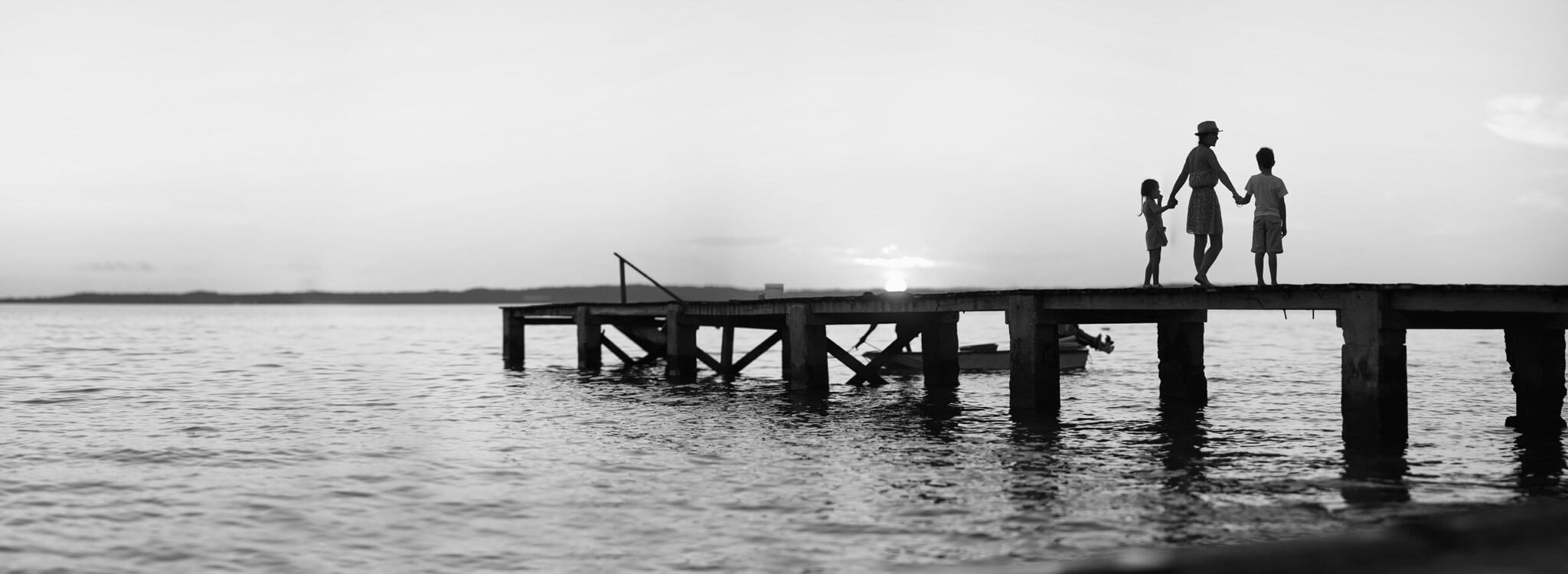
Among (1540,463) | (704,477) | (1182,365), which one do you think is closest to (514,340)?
(1182,365)

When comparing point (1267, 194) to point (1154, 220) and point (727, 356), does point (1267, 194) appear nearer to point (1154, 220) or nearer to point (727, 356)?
point (1154, 220)

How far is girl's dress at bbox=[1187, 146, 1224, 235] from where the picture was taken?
45.5 feet

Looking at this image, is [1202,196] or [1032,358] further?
[1032,358]

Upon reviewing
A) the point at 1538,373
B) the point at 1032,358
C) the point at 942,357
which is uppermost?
the point at 1032,358

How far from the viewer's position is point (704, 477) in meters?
12.6

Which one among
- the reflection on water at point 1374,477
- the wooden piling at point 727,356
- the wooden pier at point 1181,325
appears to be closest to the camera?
the reflection on water at point 1374,477

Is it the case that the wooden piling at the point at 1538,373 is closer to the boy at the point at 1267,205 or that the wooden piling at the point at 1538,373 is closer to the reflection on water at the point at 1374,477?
the reflection on water at the point at 1374,477

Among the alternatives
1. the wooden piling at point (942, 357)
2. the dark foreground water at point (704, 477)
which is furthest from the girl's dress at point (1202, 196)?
the wooden piling at point (942, 357)

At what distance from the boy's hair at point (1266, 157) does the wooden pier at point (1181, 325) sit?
4.84 ft

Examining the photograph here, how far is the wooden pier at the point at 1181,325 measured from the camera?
1293 cm

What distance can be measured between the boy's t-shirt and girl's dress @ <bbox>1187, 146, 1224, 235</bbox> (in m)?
0.59

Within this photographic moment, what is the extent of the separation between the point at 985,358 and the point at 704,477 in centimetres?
1972

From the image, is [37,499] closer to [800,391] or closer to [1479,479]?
[800,391]

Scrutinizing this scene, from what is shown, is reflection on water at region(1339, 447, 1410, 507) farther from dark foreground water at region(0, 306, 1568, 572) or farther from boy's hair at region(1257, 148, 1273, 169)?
boy's hair at region(1257, 148, 1273, 169)
